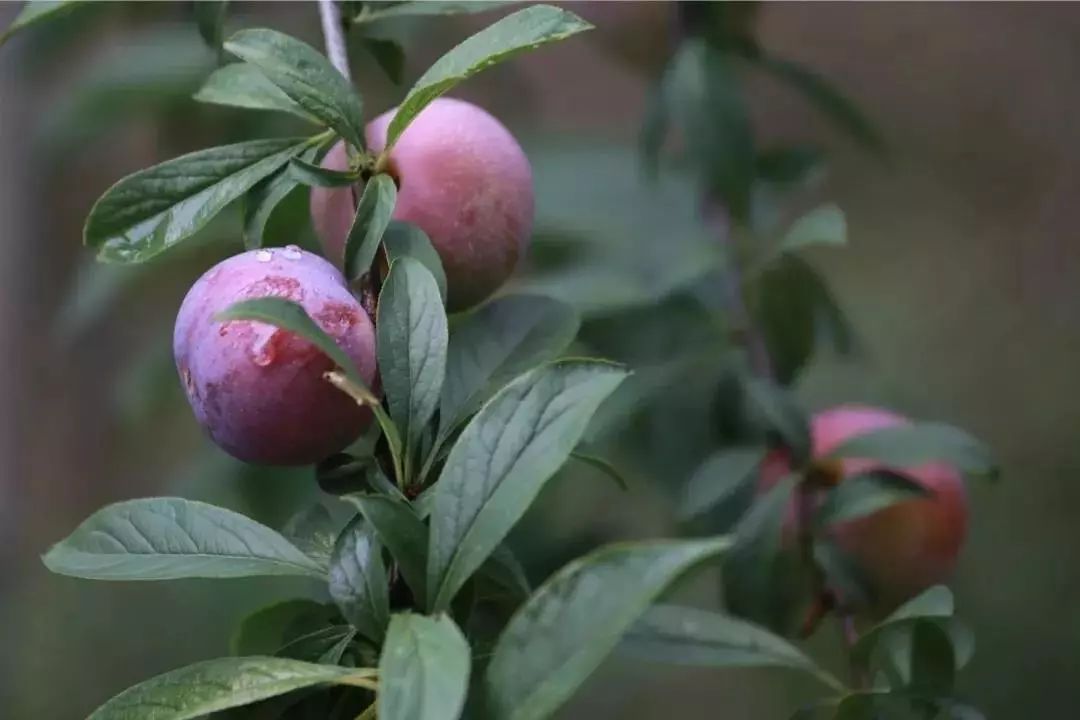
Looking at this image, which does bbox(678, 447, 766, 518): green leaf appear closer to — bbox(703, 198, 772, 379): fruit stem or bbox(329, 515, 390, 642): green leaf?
bbox(703, 198, 772, 379): fruit stem

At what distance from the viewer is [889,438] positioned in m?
0.59

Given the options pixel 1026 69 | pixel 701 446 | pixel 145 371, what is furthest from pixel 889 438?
pixel 1026 69

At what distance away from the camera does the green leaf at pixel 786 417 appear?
2.04ft

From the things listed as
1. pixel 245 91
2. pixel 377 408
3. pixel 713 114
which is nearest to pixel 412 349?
pixel 377 408

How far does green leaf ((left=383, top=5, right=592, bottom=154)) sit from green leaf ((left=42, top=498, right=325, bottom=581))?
0.45 feet

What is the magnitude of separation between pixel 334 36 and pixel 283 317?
0.19m

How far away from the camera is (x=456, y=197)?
0.40m

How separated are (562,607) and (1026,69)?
4.69 feet

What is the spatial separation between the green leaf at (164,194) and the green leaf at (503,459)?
0.14 meters

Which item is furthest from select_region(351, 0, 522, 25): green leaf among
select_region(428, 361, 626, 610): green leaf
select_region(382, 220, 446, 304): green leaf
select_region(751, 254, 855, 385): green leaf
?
select_region(751, 254, 855, 385): green leaf

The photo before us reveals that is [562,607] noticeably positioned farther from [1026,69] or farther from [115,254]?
[1026,69]

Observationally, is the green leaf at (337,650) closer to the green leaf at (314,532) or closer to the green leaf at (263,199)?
the green leaf at (314,532)

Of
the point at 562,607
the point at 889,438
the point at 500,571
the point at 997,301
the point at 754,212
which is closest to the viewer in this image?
the point at 562,607

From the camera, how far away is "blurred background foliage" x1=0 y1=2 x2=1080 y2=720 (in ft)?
2.45
